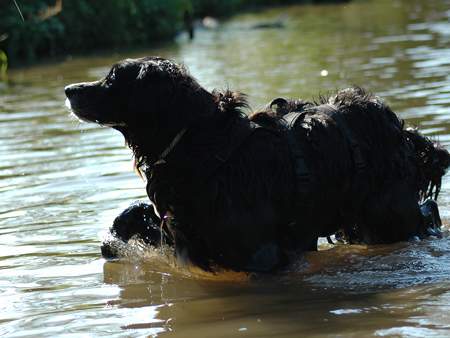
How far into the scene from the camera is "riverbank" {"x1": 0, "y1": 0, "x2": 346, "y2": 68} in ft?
83.1

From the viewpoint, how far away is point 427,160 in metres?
6.62

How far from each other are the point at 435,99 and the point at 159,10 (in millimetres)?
18799

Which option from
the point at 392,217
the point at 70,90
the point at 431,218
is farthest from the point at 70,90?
the point at 431,218

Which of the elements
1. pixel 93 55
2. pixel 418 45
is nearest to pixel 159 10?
pixel 93 55

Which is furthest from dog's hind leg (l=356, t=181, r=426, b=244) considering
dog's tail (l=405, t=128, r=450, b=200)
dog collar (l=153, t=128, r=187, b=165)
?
dog collar (l=153, t=128, r=187, b=165)

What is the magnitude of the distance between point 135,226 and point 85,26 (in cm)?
2213

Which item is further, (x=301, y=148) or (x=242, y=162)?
(x=301, y=148)

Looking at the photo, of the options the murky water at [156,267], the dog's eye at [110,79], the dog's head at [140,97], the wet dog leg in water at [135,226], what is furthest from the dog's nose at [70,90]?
the murky water at [156,267]

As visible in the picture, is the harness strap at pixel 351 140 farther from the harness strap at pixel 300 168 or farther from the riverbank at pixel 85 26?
the riverbank at pixel 85 26

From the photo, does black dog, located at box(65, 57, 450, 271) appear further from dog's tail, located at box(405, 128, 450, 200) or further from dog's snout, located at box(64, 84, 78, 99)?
dog's tail, located at box(405, 128, 450, 200)

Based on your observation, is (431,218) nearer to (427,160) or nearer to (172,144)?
(427,160)

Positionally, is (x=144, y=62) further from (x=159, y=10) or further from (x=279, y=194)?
(x=159, y=10)

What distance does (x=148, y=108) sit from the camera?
5.52m

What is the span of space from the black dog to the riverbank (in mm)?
19285
